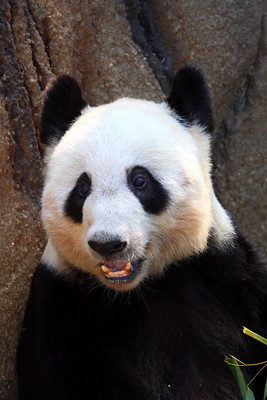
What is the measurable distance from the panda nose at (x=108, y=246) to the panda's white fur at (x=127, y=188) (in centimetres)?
13

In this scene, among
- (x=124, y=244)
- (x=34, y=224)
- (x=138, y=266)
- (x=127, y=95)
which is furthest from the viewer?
(x=127, y=95)

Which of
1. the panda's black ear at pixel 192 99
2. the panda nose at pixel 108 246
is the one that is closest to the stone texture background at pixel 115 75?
the panda's black ear at pixel 192 99

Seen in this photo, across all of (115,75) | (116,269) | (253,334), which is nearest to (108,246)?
(116,269)

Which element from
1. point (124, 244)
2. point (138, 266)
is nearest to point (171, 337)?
point (138, 266)

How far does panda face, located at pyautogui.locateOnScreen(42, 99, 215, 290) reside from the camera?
146 inches

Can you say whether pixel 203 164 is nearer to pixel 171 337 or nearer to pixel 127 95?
pixel 171 337

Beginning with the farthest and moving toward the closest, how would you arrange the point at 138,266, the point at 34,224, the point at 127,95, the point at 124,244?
the point at 127,95, the point at 34,224, the point at 138,266, the point at 124,244

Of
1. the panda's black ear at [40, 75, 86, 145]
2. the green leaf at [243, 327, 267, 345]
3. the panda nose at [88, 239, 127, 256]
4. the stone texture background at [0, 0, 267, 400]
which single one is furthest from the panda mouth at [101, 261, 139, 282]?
the stone texture background at [0, 0, 267, 400]

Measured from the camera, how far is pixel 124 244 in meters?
3.49

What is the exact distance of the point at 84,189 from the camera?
380cm

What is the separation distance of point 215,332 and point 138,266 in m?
0.66

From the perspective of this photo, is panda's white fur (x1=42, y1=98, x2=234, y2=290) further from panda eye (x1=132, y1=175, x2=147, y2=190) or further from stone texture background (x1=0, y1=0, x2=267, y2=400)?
stone texture background (x1=0, y1=0, x2=267, y2=400)

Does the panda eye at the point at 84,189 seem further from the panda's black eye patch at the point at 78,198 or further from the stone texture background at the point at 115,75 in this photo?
the stone texture background at the point at 115,75

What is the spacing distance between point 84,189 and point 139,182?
0.25 meters
